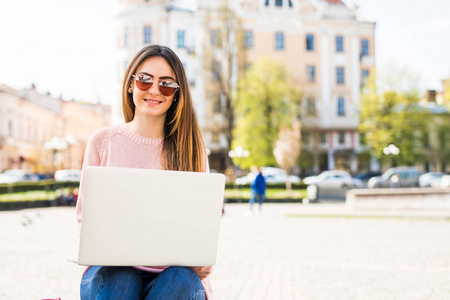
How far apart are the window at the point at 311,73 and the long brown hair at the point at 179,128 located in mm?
49514

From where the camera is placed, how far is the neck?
116 inches

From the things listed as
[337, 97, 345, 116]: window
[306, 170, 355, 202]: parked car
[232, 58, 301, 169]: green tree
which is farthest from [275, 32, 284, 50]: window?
[306, 170, 355, 202]: parked car

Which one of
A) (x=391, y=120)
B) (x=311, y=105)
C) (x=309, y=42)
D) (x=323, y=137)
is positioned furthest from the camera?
(x=309, y=42)

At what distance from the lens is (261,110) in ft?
138

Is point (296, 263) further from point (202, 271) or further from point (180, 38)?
point (180, 38)

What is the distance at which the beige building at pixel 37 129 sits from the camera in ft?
165

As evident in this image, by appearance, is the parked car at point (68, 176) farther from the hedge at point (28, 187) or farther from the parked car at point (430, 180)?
the parked car at point (430, 180)

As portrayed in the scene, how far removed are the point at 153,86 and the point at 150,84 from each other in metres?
0.02

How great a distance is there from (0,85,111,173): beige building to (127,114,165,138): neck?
123ft

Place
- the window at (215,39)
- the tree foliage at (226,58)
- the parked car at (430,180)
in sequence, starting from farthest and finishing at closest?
the window at (215,39) → the tree foliage at (226,58) → the parked car at (430,180)

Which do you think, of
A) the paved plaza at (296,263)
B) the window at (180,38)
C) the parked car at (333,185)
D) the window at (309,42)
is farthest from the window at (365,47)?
the paved plaza at (296,263)

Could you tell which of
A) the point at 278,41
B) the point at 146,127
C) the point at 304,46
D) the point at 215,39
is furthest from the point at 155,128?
the point at 304,46

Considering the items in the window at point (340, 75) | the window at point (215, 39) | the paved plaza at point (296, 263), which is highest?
the window at point (215, 39)

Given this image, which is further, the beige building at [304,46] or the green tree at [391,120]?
the beige building at [304,46]
